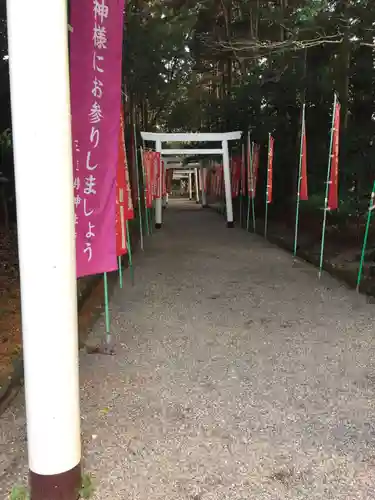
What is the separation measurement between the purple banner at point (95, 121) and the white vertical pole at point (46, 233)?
1.48m

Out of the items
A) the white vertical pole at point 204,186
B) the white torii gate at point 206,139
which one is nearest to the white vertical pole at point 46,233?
the white torii gate at point 206,139

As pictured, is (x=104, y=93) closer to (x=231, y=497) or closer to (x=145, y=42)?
(x=231, y=497)

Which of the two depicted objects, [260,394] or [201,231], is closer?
[260,394]

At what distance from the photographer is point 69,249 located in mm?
2195

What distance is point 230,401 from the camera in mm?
3607

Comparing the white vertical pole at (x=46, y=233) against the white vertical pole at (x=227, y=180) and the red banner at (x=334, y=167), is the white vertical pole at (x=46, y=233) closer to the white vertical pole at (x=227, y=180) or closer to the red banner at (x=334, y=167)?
the red banner at (x=334, y=167)

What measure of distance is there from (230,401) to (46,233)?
6.78 feet

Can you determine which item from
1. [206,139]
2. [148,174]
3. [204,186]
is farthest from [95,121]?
[204,186]

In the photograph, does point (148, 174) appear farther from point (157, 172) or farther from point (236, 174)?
point (236, 174)

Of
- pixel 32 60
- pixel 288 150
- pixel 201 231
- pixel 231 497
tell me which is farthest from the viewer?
pixel 201 231

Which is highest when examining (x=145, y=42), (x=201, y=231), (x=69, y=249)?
(x=145, y=42)

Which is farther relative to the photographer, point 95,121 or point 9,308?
point 9,308

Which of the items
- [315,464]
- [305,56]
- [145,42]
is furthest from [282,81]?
[315,464]

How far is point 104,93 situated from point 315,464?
9.07 feet
